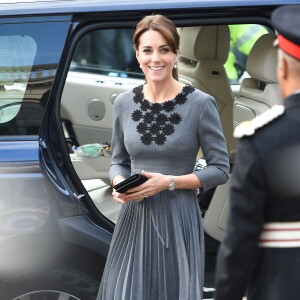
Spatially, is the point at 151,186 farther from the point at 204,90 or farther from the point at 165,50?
the point at 204,90

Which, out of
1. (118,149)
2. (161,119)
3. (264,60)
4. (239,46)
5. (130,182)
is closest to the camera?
(130,182)

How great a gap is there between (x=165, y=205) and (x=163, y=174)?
12 centimetres

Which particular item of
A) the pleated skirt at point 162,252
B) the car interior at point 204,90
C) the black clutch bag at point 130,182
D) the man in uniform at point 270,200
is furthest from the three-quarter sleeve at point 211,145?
the car interior at point 204,90

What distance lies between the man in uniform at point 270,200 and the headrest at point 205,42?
2.46 metres

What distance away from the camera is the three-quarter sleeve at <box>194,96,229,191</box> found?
2867 millimetres

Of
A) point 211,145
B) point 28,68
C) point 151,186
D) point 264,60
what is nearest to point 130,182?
point 151,186

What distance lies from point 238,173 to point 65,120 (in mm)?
Answer: 3420

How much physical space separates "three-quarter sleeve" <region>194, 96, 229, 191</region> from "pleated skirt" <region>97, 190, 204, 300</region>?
0.10 meters

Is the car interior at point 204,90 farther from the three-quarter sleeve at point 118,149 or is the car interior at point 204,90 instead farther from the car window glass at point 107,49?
the car window glass at point 107,49

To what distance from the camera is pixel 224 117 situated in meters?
4.70

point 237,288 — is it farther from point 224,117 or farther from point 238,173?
point 224,117

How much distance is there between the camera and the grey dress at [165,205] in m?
2.87

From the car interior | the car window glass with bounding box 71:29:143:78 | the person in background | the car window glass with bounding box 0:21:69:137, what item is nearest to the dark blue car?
the car window glass with bounding box 0:21:69:137

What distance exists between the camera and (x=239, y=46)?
969 cm
